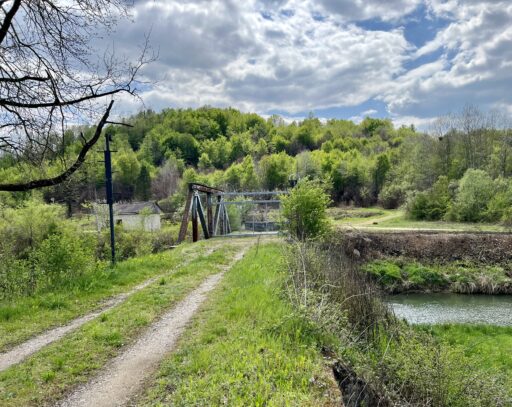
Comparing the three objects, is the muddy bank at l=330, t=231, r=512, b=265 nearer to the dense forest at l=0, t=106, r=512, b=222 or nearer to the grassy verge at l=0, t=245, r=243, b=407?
the dense forest at l=0, t=106, r=512, b=222

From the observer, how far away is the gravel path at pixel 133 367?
430 centimetres

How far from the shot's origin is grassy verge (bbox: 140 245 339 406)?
13.8ft

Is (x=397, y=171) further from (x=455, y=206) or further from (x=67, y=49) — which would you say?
(x=67, y=49)

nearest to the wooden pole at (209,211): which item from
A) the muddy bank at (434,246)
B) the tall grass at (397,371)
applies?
the muddy bank at (434,246)

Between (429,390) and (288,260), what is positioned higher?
(288,260)

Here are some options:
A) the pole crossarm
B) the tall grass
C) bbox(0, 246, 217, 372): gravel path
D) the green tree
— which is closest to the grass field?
the pole crossarm

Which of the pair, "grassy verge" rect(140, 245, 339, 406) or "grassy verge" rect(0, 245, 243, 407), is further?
"grassy verge" rect(0, 245, 243, 407)

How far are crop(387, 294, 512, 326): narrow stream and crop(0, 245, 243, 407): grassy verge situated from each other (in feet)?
36.4

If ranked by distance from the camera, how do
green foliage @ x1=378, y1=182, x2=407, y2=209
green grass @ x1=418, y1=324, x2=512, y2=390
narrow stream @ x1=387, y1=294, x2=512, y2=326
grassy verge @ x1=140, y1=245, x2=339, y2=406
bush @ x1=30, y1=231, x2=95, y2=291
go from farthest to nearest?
green foliage @ x1=378, y1=182, x2=407, y2=209, narrow stream @ x1=387, y1=294, x2=512, y2=326, green grass @ x1=418, y1=324, x2=512, y2=390, bush @ x1=30, y1=231, x2=95, y2=291, grassy verge @ x1=140, y1=245, x2=339, y2=406

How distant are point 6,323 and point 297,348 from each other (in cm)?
476

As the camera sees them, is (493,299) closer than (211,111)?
Yes

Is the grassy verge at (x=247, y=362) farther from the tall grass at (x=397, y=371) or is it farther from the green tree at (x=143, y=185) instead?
the green tree at (x=143, y=185)

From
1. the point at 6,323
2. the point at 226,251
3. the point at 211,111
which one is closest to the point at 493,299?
the point at 226,251

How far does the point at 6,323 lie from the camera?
6633 millimetres
